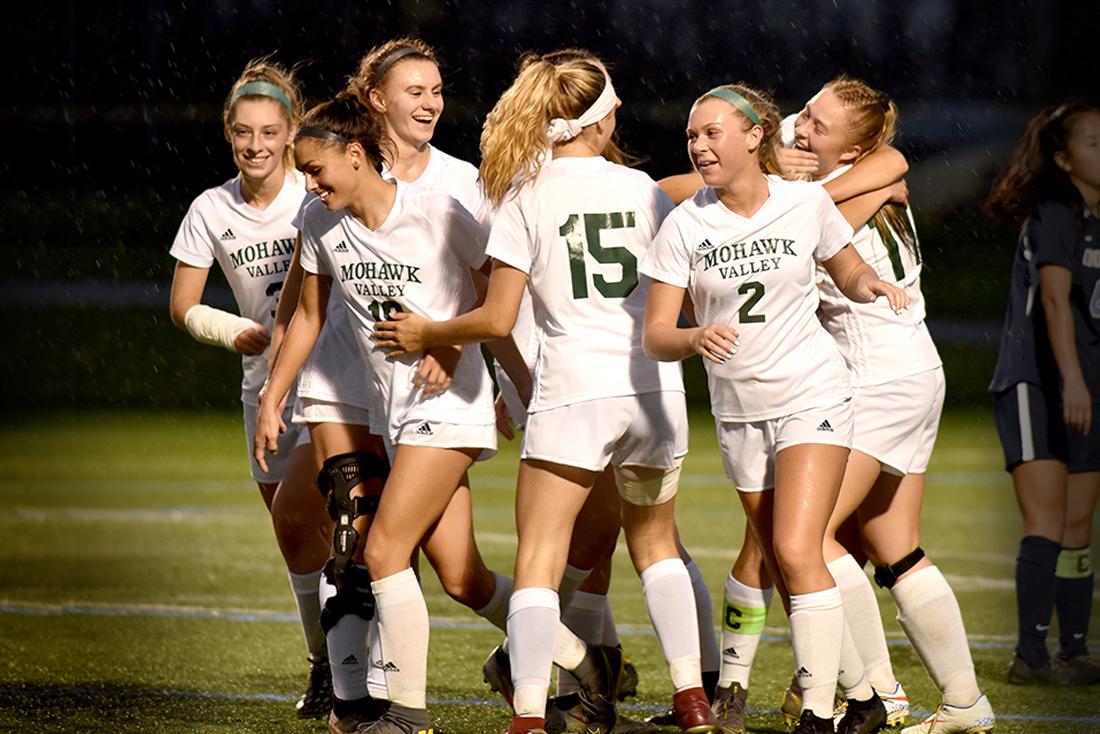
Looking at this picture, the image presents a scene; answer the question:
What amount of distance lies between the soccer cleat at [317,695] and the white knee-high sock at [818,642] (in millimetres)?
1583

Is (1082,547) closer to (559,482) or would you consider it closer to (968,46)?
(559,482)

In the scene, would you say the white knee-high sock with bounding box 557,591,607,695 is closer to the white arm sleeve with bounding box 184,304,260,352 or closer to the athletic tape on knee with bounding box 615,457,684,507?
the athletic tape on knee with bounding box 615,457,684,507

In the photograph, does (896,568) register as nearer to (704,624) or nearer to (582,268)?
(704,624)

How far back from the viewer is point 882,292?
171 inches

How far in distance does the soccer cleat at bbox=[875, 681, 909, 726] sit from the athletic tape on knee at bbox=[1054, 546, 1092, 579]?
1432 mm

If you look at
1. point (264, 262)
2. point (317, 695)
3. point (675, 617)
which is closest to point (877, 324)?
point (675, 617)

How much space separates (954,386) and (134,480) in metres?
10.2

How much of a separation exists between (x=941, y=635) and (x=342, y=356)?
191 centimetres

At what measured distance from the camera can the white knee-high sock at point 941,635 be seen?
15.9ft

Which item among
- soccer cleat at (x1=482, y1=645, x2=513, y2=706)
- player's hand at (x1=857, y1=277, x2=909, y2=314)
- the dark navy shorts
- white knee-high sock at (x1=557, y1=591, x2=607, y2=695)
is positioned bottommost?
soccer cleat at (x1=482, y1=645, x2=513, y2=706)

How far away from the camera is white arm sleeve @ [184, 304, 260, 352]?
17.1 ft

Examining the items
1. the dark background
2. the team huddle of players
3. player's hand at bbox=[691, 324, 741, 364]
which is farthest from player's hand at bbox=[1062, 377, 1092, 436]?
the dark background

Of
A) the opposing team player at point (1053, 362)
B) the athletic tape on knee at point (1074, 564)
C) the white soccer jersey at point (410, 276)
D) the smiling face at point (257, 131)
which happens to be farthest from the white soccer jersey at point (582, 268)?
the athletic tape on knee at point (1074, 564)

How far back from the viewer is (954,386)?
19.0 meters
